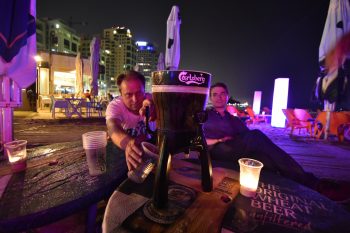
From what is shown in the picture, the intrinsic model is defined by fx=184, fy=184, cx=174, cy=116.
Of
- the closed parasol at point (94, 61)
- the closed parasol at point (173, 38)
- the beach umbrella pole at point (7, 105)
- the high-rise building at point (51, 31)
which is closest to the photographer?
the beach umbrella pole at point (7, 105)

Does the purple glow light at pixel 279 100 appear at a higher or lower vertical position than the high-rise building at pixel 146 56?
lower

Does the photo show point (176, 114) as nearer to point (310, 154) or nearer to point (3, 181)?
point (3, 181)

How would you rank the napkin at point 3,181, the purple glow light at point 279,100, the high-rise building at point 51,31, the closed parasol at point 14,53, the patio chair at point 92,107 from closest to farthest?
the napkin at point 3,181
the closed parasol at point 14,53
the purple glow light at point 279,100
the patio chair at point 92,107
the high-rise building at point 51,31

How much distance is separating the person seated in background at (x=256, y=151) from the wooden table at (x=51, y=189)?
1029 millimetres

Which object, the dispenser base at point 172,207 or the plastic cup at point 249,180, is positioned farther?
the plastic cup at point 249,180

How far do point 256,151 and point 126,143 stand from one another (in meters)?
1.27

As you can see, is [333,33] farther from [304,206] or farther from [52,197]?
[52,197]

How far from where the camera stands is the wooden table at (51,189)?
67 cm

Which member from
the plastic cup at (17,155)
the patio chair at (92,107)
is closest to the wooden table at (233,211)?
the plastic cup at (17,155)

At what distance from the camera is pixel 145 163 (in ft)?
3.04

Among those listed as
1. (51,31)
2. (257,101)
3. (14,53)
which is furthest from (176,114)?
(51,31)

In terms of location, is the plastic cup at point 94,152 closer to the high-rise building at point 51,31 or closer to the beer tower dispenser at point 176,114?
the beer tower dispenser at point 176,114

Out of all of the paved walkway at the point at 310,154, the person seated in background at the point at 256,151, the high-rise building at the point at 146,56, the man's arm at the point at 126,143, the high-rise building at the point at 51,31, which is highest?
the high-rise building at the point at 146,56

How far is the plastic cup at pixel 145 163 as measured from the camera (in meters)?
0.90
